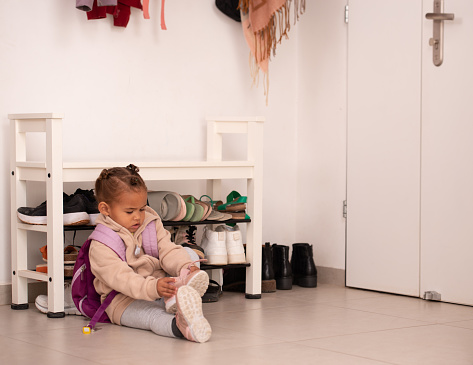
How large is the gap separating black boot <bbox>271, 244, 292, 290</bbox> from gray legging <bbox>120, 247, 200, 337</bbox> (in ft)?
3.24

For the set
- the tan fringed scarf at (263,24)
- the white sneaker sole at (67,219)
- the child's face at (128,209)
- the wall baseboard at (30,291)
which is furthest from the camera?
the tan fringed scarf at (263,24)

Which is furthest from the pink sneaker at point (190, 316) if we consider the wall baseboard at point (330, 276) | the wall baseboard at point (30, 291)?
the wall baseboard at point (330, 276)

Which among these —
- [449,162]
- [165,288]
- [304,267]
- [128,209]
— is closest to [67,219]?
[128,209]

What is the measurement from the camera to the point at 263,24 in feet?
12.4

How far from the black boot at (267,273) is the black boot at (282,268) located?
0.06 m

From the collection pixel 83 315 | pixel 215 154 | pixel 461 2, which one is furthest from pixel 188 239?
pixel 461 2

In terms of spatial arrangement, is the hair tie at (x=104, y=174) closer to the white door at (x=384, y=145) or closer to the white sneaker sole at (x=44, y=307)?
the white sneaker sole at (x=44, y=307)

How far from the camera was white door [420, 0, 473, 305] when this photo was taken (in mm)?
3199

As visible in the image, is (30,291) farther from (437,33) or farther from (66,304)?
(437,33)

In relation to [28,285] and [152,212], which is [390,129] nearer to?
[152,212]

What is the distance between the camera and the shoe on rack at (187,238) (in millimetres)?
3285

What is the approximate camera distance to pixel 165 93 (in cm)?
365

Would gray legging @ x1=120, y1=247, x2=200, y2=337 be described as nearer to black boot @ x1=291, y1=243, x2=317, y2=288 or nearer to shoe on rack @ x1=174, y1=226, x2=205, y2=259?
shoe on rack @ x1=174, y1=226, x2=205, y2=259

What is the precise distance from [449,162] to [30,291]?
1.87 meters
